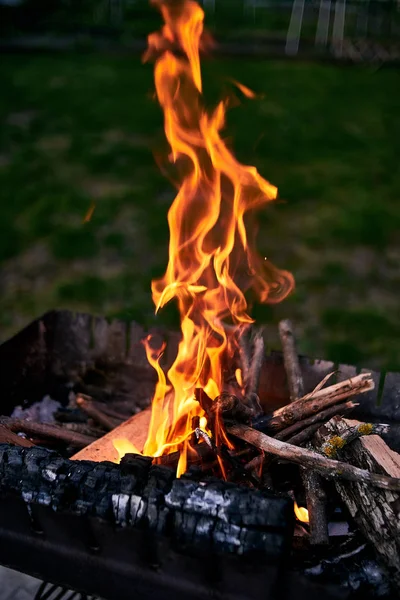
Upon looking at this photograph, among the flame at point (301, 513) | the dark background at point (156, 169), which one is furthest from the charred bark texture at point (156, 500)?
the dark background at point (156, 169)

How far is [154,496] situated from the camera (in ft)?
7.13

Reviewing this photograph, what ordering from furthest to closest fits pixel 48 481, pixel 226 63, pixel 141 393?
1. pixel 226 63
2. pixel 141 393
3. pixel 48 481

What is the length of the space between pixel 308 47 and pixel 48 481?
1265cm

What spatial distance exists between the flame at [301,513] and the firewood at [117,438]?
69cm

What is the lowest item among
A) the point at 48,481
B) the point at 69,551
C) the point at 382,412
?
the point at 382,412

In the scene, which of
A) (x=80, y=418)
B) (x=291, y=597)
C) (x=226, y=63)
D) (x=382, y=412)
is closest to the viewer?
(x=291, y=597)

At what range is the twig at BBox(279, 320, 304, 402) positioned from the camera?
326 centimetres

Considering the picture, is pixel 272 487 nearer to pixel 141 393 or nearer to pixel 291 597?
pixel 291 597

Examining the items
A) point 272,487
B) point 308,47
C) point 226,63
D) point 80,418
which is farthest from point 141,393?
point 308,47

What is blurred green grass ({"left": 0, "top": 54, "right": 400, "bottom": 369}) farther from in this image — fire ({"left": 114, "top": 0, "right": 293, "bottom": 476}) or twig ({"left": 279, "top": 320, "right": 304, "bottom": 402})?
fire ({"left": 114, "top": 0, "right": 293, "bottom": 476})

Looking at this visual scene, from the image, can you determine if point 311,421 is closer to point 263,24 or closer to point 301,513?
point 301,513

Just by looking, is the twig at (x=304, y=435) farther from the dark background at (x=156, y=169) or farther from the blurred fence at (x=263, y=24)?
the blurred fence at (x=263, y=24)

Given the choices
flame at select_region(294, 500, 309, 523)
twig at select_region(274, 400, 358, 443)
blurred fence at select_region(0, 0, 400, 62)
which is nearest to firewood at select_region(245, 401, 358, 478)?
twig at select_region(274, 400, 358, 443)

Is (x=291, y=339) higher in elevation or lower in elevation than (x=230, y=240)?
lower
